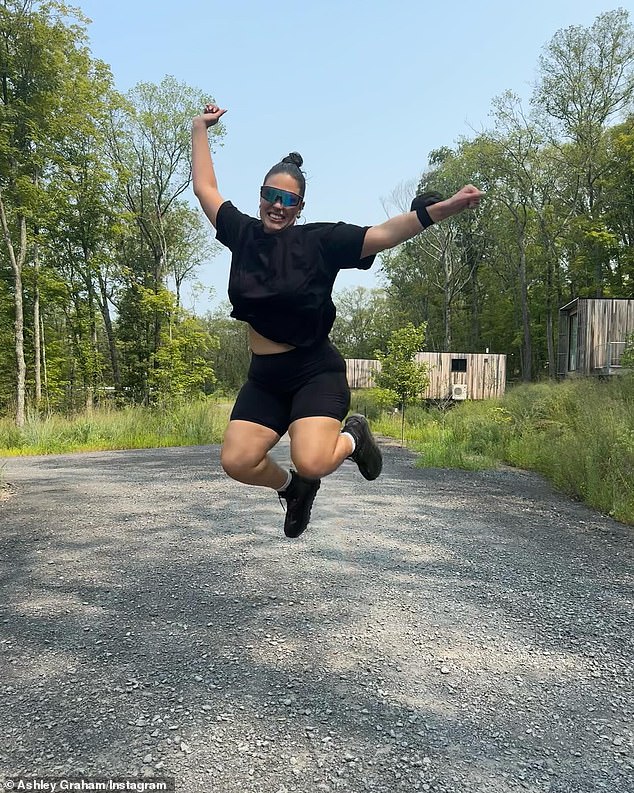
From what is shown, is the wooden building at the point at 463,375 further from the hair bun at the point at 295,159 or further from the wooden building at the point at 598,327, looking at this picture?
the hair bun at the point at 295,159

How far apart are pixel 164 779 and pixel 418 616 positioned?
1.80 m

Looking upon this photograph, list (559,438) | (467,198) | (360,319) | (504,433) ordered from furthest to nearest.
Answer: (360,319) → (504,433) → (559,438) → (467,198)

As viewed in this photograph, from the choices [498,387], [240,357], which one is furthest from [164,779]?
[240,357]

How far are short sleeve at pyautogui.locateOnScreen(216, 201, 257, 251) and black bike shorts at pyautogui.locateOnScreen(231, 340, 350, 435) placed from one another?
1.72ft

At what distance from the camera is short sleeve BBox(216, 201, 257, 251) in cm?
245

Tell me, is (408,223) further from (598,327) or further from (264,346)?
(598,327)

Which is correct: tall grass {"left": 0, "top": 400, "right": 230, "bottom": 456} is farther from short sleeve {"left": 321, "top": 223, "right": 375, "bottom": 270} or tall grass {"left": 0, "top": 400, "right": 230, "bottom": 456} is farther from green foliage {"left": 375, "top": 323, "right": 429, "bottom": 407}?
short sleeve {"left": 321, "top": 223, "right": 375, "bottom": 270}

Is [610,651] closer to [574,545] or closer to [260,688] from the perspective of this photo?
[260,688]

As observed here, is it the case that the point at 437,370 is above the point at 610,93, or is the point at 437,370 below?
below

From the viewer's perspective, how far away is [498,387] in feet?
80.5

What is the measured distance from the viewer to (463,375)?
23984 mm

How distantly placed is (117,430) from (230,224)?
1287 cm

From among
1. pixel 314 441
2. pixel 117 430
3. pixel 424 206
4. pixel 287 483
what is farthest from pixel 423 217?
pixel 117 430

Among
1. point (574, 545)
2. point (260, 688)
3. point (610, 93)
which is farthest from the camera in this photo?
point (610, 93)
